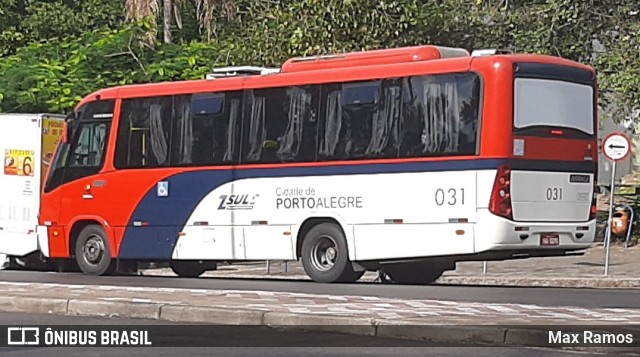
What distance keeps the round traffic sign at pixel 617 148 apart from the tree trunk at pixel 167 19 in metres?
17.3

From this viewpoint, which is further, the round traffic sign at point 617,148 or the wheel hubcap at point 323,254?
the round traffic sign at point 617,148

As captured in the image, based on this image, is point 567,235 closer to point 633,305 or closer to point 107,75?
point 633,305

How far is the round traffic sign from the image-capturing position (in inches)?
971

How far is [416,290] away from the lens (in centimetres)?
1780

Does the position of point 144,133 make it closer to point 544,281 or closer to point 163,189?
point 163,189

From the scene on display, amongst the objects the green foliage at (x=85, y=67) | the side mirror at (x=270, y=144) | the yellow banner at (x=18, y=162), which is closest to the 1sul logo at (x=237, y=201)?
the side mirror at (x=270, y=144)

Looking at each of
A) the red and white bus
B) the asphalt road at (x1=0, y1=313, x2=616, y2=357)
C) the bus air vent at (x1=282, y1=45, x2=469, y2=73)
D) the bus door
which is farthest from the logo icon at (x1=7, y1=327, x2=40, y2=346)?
the bus door

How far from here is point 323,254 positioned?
2047 cm

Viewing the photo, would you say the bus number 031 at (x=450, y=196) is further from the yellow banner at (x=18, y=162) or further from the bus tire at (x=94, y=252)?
the yellow banner at (x=18, y=162)

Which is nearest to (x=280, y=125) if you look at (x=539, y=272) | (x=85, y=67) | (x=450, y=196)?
(x=450, y=196)

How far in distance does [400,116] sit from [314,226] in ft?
7.32

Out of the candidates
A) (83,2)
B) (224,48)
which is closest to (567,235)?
(224,48)

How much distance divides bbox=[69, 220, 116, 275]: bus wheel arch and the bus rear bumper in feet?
22.8

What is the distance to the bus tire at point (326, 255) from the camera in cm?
2009
